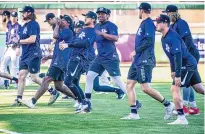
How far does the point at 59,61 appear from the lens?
16.9 m

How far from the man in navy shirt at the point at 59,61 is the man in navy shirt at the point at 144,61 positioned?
7.03 ft

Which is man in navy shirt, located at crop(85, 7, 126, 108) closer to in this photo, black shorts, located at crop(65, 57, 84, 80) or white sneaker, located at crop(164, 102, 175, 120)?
black shorts, located at crop(65, 57, 84, 80)

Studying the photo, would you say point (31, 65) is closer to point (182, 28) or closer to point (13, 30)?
point (182, 28)

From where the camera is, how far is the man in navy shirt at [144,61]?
1484cm

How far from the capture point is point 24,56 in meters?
17.8

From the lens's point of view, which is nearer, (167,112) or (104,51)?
(167,112)

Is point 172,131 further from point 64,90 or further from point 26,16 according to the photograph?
point 26,16

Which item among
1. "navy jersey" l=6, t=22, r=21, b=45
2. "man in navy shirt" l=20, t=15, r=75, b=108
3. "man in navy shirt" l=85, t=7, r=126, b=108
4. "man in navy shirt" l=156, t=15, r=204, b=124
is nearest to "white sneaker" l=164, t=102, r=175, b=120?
"man in navy shirt" l=156, t=15, r=204, b=124

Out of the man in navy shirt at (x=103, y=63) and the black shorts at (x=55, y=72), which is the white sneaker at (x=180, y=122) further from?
the black shorts at (x=55, y=72)

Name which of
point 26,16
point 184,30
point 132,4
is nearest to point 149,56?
point 184,30

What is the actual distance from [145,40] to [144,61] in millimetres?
389

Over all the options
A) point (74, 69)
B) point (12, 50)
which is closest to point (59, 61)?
point (74, 69)

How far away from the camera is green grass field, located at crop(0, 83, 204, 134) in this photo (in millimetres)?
13281

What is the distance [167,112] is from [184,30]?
1622 millimetres
